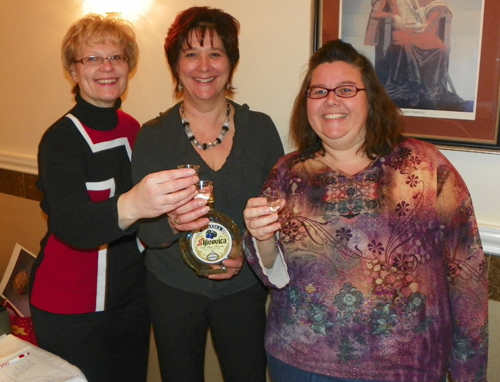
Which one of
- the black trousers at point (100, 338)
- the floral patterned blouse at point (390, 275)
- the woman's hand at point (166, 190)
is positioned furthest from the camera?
the black trousers at point (100, 338)

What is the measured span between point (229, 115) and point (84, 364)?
1.01m

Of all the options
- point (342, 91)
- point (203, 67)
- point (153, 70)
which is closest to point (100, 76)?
point (203, 67)

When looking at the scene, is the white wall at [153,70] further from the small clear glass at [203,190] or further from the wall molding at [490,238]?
the small clear glass at [203,190]

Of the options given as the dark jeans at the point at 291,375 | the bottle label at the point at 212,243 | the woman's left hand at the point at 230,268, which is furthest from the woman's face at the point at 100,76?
the dark jeans at the point at 291,375

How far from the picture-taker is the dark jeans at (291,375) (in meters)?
1.45

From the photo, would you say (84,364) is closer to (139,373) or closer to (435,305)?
(139,373)

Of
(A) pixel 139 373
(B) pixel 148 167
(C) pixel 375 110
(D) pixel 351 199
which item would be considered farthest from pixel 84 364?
(C) pixel 375 110

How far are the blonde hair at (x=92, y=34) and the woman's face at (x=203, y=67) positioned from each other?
10.3 inches

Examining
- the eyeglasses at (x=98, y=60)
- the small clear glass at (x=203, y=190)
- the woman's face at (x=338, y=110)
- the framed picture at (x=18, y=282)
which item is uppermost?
the eyeglasses at (x=98, y=60)

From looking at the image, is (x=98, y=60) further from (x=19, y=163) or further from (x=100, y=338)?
(x=19, y=163)

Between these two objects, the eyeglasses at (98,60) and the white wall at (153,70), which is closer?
the eyeglasses at (98,60)

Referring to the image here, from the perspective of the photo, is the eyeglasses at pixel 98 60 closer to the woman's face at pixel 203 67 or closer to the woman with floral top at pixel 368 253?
the woman's face at pixel 203 67

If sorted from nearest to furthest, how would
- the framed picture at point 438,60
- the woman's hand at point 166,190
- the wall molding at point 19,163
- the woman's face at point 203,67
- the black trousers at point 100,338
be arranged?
the woman's hand at point 166,190
the framed picture at point 438,60
the woman's face at point 203,67
the black trousers at point 100,338
the wall molding at point 19,163

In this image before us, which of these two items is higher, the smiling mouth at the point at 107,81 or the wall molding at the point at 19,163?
the smiling mouth at the point at 107,81
